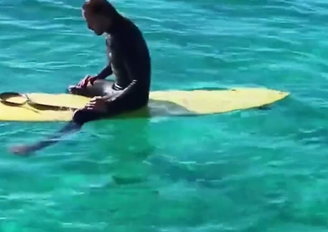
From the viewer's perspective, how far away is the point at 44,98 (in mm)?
8719

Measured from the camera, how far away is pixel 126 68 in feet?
26.8

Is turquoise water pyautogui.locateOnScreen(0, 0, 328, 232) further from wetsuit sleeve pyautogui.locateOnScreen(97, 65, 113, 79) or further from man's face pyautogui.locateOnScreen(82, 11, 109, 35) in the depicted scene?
man's face pyautogui.locateOnScreen(82, 11, 109, 35)

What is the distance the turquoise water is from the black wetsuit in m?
0.26

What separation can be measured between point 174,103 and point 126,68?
32.3 inches

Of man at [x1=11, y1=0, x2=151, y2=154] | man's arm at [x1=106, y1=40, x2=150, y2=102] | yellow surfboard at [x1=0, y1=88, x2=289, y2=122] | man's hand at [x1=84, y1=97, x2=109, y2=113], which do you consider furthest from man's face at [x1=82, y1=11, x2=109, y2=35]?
yellow surfboard at [x1=0, y1=88, x2=289, y2=122]

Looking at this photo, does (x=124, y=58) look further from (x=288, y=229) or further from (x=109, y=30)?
(x=288, y=229)

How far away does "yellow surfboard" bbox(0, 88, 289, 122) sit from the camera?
8.34 meters

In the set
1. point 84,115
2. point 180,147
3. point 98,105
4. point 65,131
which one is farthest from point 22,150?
point 180,147

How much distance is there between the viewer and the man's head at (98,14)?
766 cm

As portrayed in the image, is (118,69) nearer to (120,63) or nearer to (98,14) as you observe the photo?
(120,63)

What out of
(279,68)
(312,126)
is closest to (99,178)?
(312,126)

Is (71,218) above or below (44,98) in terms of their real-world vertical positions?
below

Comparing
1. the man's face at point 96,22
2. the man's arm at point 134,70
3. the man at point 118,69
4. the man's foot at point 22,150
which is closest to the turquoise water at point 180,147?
the man's foot at point 22,150

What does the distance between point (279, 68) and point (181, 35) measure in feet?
5.23
